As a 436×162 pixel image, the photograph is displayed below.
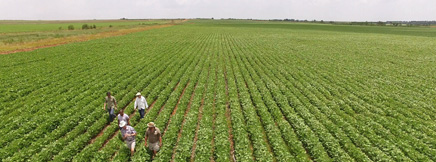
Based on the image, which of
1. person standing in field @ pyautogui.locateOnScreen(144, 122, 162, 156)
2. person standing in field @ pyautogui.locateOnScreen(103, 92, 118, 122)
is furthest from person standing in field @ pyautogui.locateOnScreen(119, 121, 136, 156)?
person standing in field @ pyautogui.locateOnScreen(103, 92, 118, 122)

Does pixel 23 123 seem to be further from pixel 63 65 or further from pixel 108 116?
pixel 63 65

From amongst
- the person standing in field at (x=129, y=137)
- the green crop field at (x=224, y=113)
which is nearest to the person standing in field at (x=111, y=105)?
the green crop field at (x=224, y=113)

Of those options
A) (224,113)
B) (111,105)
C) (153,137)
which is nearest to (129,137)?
A: (153,137)

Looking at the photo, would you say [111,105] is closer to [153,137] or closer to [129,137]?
[129,137]

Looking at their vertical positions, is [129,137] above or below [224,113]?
above

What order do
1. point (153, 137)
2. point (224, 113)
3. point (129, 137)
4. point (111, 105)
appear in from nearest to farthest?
point (153, 137)
point (129, 137)
point (111, 105)
point (224, 113)

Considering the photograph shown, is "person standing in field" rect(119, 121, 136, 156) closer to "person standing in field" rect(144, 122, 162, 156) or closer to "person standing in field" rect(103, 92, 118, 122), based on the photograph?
"person standing in field" rect(144, 122, 162, 156)

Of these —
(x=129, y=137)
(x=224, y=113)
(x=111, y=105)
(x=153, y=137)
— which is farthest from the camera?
(x=224, y=113)

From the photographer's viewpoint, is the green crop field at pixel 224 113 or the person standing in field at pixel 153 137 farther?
the green crop field at pixel 224 113

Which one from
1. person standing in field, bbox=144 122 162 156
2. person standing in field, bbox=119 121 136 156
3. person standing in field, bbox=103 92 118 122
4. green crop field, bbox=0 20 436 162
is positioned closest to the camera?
person standing in field, bbox=144 122 162 156

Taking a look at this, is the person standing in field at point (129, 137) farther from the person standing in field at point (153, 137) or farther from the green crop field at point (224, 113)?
the person standing in field at point (153, 137)

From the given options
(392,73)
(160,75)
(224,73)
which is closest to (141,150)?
(160,75)

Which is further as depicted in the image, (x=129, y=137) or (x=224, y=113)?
(x=224, y=113)

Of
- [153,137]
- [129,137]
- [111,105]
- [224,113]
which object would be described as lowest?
[224,113]
